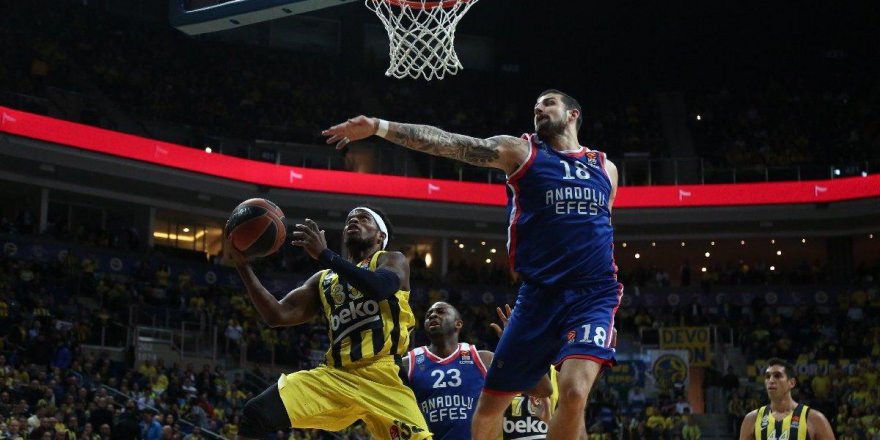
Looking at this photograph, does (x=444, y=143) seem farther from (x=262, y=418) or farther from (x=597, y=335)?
(x=262, y=418)

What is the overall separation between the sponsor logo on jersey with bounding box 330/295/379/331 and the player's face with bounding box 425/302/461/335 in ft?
4.98

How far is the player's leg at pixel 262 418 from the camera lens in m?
6.32

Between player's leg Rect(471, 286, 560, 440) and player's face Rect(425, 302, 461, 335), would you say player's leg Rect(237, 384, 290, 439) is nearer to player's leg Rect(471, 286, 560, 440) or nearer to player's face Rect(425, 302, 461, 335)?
player's leg Rect(471, 286, 560, 440)

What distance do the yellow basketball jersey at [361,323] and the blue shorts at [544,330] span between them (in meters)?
0.99

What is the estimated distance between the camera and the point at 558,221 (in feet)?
20.3

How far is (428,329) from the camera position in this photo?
8.52 meters

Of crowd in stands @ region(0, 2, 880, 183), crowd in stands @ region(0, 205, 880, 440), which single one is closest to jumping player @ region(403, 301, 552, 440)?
crowd in stands @ region(0, 205, 880, 440)

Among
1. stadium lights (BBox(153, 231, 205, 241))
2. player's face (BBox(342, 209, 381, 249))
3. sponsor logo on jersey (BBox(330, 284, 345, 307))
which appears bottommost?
sponsor logo on jersey (BBox(330, 284, 345, 307))

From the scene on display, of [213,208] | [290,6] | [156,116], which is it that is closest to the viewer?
[290,6]

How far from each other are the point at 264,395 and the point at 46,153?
73.3 ft

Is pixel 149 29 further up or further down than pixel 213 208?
further up

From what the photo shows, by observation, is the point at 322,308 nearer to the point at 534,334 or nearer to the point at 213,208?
the point at 534,334

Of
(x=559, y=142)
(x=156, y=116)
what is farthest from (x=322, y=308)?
(x=156, y=116)

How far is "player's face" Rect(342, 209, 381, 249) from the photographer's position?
23.4ft
